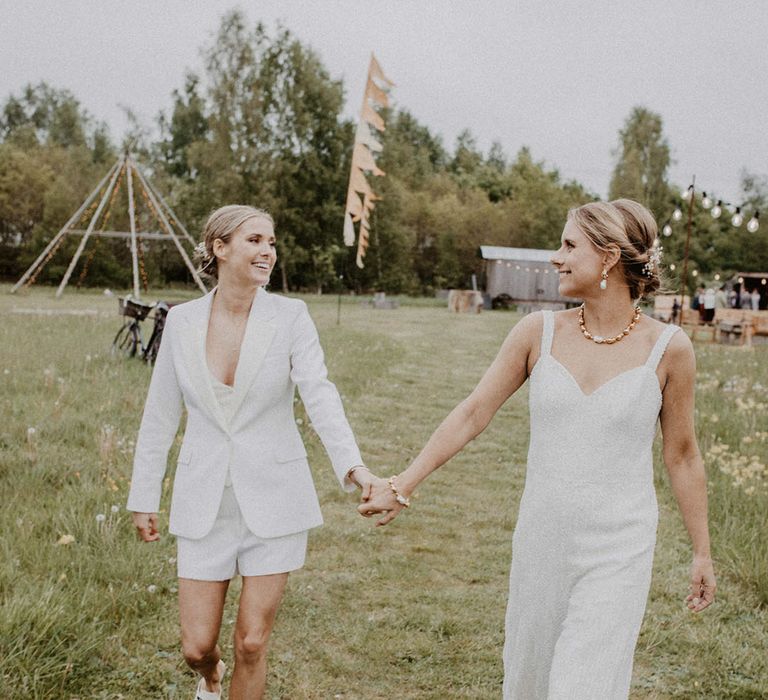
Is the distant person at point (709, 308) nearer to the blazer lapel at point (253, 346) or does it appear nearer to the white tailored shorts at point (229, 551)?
the blazer lapel at point (253, 346)

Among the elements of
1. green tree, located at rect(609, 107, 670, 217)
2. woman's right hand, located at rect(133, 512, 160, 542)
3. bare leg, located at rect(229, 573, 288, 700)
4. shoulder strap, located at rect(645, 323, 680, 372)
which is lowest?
bare leg, located at rect(229, 573, 288, 700)

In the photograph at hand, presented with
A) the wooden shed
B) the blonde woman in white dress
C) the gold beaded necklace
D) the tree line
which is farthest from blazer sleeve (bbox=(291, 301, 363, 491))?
the wooden shed

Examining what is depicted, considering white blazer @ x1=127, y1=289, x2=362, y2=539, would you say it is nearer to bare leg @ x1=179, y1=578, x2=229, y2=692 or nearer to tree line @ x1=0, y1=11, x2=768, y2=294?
bare leg @ x1=179, y1=578, x2=229, y2=692

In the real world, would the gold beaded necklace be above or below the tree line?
below

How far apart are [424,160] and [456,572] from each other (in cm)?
7443

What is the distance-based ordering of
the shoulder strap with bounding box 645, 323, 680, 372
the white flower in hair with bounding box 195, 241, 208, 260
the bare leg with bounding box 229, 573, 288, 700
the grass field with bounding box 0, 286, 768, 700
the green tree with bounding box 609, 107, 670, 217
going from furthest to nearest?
the green tree with bounding box 609, 107, 670, 217 → the grass field with bounding box 0, 286, 768, 700 → the white flower in hair with bounding box 195, 241, 208, 260 → the bare leg with bounding box 229, 573, 288, 700 → the shoulder strap with bounding box 645, 323, 680, 372

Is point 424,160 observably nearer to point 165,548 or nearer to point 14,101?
point 14,101

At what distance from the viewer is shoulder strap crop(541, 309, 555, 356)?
3.11m

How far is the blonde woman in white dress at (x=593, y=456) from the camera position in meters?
2.75

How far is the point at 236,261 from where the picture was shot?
3498 mm

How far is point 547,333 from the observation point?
10.3ft

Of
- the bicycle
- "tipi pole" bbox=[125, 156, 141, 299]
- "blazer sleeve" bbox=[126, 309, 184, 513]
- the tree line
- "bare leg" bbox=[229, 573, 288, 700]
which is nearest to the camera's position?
"bare leg" bbox=[229, 573, 288, 700]

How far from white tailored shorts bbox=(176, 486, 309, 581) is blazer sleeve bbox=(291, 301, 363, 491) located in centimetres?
38

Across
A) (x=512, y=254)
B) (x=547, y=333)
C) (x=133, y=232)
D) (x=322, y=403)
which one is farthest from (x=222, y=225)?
(x=512, y=254)
